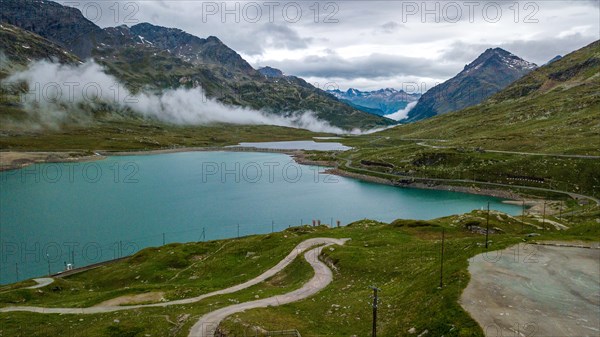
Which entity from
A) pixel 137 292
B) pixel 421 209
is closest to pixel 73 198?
pixel 137 292

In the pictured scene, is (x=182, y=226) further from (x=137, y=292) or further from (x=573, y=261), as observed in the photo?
(x=573, y=261)

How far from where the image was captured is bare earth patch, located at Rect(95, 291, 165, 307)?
5641cm

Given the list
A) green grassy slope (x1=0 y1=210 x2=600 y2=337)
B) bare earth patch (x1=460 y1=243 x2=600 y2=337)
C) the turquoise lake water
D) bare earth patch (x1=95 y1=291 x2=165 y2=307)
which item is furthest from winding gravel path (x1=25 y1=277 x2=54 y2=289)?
bare earth patch (x1=460 y1=243 x2=600 y2=337)

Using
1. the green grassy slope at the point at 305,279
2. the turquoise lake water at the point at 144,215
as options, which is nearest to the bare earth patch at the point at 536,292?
the green grassy slope at the point at 305,279

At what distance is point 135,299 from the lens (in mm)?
58031

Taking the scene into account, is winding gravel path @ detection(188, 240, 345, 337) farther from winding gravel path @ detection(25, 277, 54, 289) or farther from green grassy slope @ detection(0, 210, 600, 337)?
winding gravel path @ detection(25, 277, 54, 289)

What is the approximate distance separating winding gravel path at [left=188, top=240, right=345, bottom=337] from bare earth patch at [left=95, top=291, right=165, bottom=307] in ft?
56.6

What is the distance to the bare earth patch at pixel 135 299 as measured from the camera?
2221 inches

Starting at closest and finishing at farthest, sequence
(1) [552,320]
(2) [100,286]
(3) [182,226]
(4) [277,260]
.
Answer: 1. (1) [552,320]
2. (4) [277,260]
3. (2) [100,286]
4. (3) [182,226]

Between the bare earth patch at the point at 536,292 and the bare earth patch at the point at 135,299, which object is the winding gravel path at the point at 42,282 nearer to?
the bare earth patch at the point at 135,299

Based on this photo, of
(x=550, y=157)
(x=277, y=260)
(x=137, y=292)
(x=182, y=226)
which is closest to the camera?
(x=137, y=292)

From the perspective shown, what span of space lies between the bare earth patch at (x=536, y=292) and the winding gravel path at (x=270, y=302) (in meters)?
20.9

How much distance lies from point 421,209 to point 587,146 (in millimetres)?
95197

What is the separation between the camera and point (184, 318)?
44219 millimetres
